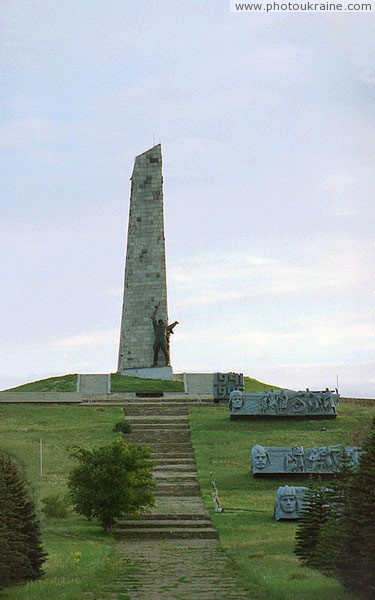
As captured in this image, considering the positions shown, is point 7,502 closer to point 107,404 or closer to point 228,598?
point 228,598

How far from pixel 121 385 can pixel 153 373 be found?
13.7 feet

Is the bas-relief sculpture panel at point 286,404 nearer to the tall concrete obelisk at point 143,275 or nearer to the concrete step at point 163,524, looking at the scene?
the tall concrete obelisk at point 143,275

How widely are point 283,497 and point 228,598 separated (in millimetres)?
11646

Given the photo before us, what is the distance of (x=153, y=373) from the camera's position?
60719mm

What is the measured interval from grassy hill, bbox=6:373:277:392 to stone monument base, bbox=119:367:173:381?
0.94 metres

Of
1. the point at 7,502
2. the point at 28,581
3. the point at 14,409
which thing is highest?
the point at 14,409

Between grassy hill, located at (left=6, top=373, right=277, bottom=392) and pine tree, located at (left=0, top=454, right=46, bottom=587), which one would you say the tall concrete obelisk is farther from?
pine tree, located at (left=0, top=454, right=46, bottom=587)

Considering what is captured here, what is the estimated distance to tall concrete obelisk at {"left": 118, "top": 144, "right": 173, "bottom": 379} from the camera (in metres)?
61.3

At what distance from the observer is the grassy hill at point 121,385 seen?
56.3 meters

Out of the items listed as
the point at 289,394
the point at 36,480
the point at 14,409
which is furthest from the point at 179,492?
the point at 14,409

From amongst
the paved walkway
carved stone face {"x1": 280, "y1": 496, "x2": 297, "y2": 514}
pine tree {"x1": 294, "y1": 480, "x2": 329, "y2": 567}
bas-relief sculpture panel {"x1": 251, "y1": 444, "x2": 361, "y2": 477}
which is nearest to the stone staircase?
the paved walkway

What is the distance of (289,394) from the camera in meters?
45.9

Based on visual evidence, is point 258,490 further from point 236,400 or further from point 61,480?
point 236,400

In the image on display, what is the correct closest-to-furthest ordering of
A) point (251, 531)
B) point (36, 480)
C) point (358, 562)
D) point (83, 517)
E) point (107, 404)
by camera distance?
point (358, 562), point (251, 531), point (83, 517), point (36, 480), point (107, 404)
